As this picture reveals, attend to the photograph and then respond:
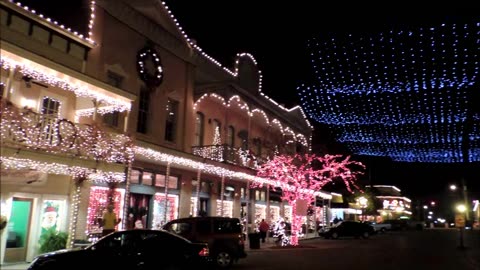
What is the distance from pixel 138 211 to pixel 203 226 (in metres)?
5.54

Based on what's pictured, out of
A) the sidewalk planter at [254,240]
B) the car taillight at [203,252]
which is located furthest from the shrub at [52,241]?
the sidewalk planter at [254,240]

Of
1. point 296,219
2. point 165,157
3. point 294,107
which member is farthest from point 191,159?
point 294,107

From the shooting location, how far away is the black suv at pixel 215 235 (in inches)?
626

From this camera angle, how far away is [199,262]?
12.3 metres

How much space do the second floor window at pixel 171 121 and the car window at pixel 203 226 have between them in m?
7.08

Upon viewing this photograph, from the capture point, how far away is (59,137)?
14062 millimetres

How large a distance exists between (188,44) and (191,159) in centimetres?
635

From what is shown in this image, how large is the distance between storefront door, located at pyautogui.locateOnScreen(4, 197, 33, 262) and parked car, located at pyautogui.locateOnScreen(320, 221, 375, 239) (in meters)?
27.5

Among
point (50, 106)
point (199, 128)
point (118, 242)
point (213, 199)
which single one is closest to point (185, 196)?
point (213, 199)

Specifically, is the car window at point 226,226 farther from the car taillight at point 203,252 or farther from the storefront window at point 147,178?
the storefront window at point 147,178

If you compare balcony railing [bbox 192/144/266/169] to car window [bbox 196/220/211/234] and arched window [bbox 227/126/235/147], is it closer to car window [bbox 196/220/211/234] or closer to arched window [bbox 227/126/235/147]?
arched window [bbox 227/126/235/147]

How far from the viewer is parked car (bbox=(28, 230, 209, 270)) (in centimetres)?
1098

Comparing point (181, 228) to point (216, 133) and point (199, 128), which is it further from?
point (216, 133)

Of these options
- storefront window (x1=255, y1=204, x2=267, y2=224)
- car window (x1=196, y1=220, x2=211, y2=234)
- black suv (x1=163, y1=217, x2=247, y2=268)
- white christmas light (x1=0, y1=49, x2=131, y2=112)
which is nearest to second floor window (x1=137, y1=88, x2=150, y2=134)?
white christmas light (x1=0, y1=49, x2=131, y2=112)
